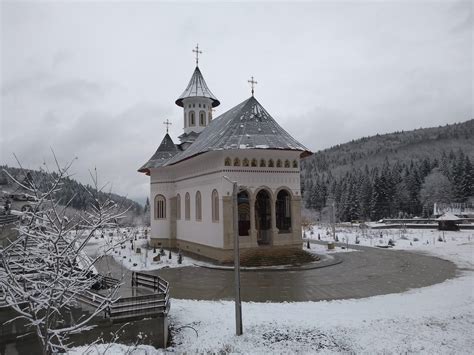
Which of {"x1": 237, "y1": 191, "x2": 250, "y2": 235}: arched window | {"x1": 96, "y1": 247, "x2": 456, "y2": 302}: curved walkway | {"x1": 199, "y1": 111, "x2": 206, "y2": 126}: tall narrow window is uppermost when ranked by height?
{"x1": 199, "y1": 111, "x2": 206, "y2": 126}: tall narrow window

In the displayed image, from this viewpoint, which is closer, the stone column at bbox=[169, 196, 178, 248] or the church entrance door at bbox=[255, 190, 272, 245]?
the church entrance door at bbox=[255, 190, 272, 245]

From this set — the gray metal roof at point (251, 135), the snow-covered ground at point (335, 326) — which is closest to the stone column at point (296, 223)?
the gray metal roof at point (251, 135)

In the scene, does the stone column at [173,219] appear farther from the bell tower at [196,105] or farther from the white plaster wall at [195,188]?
the bell tower at [196,105]

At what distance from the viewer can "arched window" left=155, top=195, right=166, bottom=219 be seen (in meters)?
30.6

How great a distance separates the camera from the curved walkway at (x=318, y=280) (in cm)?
1416

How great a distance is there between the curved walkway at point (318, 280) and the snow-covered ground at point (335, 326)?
113 centimetres

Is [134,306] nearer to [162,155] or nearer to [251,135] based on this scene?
[251,135]

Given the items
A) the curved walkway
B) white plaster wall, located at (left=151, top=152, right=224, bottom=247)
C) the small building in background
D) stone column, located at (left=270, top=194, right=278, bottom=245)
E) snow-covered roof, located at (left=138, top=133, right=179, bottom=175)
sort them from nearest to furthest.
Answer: the curved walkway → stone column, located at (left=270, top=194, right=278, bottom=245) → white plaster wall, located at (left=151, top=152, right=224, bottom=247) → snow-covered roof, located at (left=138, top=133, right=179, bottom=175) → the small building in background

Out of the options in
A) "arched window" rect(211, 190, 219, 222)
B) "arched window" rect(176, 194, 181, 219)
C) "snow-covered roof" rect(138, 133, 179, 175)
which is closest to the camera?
"arched window" rect(211, 190, 219, 222)

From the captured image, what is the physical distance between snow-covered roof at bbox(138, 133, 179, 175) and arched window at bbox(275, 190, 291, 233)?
1112cm

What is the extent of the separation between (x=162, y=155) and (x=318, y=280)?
19.8 m

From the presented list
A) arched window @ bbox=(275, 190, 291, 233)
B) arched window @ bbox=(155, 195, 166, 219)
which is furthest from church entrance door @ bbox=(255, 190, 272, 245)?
arched window @ bbox=(155, 195, 166, 219)

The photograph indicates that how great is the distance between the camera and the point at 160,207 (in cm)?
3086

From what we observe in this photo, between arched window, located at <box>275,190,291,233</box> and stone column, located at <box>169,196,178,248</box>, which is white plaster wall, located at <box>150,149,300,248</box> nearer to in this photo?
arched window, located at <box>275,190,291,233</box>
